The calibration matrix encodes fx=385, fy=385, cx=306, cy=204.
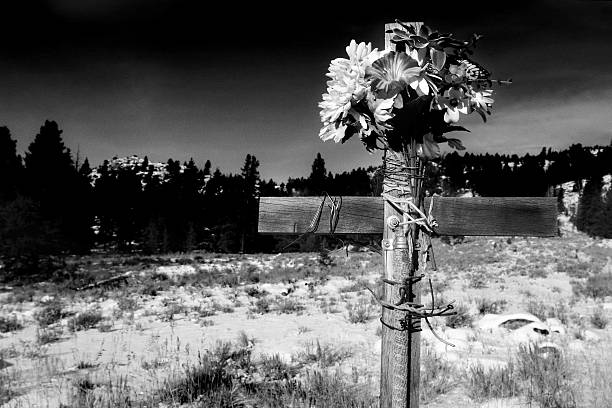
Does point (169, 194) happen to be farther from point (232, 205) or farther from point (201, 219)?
point (232, 205)

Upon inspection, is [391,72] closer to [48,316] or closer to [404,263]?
[404,263]

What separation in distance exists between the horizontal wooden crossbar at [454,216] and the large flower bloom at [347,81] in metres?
0.55

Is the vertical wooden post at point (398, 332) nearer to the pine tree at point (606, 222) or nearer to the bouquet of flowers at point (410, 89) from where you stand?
the bouquet of flowers at point (410, 89)

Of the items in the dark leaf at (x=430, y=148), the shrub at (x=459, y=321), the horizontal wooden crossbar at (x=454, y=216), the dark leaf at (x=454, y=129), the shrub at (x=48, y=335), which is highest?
the dark leaf at (x=454, y=129)

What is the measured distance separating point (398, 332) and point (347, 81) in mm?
1298

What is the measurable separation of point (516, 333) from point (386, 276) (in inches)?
245

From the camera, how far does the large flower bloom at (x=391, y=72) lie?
171 cm

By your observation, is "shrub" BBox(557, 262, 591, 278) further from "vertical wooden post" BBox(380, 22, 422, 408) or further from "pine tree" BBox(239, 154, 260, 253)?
"pine tree" BBox(239, 154, 260, 253)

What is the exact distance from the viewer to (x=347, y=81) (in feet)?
5.64

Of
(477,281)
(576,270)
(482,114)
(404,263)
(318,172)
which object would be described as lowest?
(477,281)

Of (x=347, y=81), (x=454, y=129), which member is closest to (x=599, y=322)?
(x=454, y=129)

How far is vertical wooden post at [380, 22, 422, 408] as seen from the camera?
1.95 m

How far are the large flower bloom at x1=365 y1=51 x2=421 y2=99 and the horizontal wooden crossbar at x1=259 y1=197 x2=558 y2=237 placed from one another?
0.65m

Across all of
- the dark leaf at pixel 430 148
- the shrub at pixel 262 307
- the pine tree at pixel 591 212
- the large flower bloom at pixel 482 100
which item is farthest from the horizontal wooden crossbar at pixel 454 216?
the pine tree at pixel 591 212
